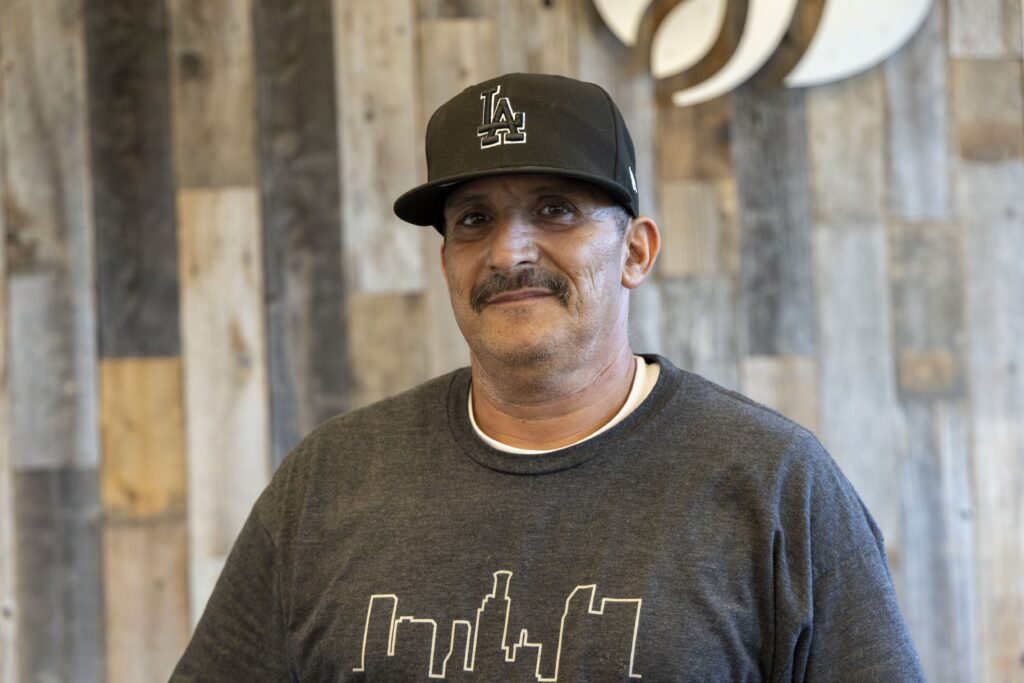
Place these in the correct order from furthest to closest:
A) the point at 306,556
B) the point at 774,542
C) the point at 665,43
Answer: the point at 665,43 < the point at 306,556 < the point at 774,542

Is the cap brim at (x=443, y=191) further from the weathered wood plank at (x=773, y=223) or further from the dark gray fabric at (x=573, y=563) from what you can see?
the weathered wood plank at (x=773, y=223)

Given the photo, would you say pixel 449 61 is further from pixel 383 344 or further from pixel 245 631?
pixel 245 631

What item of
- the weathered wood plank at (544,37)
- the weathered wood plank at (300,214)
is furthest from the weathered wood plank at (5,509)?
the weathered wood plank at (544,37)

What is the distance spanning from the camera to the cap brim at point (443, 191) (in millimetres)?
1228

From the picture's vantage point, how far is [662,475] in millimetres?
1246

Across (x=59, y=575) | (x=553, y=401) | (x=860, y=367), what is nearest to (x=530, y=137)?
(x=553, y=401)

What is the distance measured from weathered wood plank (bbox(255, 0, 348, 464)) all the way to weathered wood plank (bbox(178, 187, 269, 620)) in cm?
3

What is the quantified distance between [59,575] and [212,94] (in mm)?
999

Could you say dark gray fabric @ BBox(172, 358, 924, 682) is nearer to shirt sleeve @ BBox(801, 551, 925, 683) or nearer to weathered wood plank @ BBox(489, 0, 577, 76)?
shirt sleeve @ BBox(801, 551, 925, 683)

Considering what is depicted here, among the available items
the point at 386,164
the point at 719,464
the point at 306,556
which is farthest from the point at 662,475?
the point at 386,164

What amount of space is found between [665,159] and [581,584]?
3.58 feet

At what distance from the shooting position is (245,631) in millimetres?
1376

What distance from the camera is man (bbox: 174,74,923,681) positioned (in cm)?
116

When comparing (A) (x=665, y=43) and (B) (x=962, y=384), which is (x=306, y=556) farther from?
(B) (x=962, y=384)
